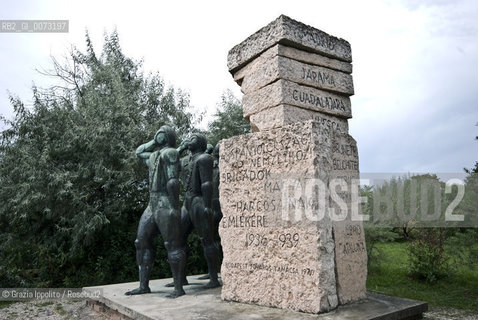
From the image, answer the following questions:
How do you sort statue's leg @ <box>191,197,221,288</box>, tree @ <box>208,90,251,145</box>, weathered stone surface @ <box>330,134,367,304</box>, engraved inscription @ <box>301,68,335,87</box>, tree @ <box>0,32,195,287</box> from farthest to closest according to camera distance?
tree @ <box>208,90,251,145</box>, tree @ <box>0,32,195,287</box>, statue's leg @ <box>191,197,221,288</box>, engraved inscription @ <box>301,68,335,87</box>, weathered stone surface @ <box>330,134,367,304</box>

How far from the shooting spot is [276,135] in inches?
164

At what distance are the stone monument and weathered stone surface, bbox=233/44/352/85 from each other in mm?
14

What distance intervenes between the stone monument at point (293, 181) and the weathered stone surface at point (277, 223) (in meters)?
0.01

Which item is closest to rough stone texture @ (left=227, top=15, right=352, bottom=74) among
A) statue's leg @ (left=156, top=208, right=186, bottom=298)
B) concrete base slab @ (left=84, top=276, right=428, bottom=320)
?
statue's leg @ (left=156, top=208, right=186, bottom=298)

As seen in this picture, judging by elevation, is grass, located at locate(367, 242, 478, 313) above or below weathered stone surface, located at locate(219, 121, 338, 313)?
below

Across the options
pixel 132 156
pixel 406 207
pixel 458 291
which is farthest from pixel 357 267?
pixel 406 207

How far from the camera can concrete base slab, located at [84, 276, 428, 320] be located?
12.0 ft

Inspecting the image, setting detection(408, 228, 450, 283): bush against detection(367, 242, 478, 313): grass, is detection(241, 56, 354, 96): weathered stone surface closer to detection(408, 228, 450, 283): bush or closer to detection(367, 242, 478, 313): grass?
detection(367, 242, 478, 313): grass

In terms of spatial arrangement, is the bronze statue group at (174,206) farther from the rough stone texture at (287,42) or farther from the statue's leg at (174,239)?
the rough stone texture at (287,42)

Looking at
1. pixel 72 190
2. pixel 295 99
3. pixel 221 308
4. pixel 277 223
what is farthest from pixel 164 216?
pixel 72 190

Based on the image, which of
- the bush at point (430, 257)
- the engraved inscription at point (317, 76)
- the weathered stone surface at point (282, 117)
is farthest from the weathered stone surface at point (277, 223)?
the bush at point (430, 257)

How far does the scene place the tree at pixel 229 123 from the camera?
12.5 meters

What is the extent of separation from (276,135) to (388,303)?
7.10 ft

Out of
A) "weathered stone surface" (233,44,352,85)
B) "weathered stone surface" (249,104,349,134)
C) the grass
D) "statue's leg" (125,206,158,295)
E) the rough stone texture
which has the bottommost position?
the grass
